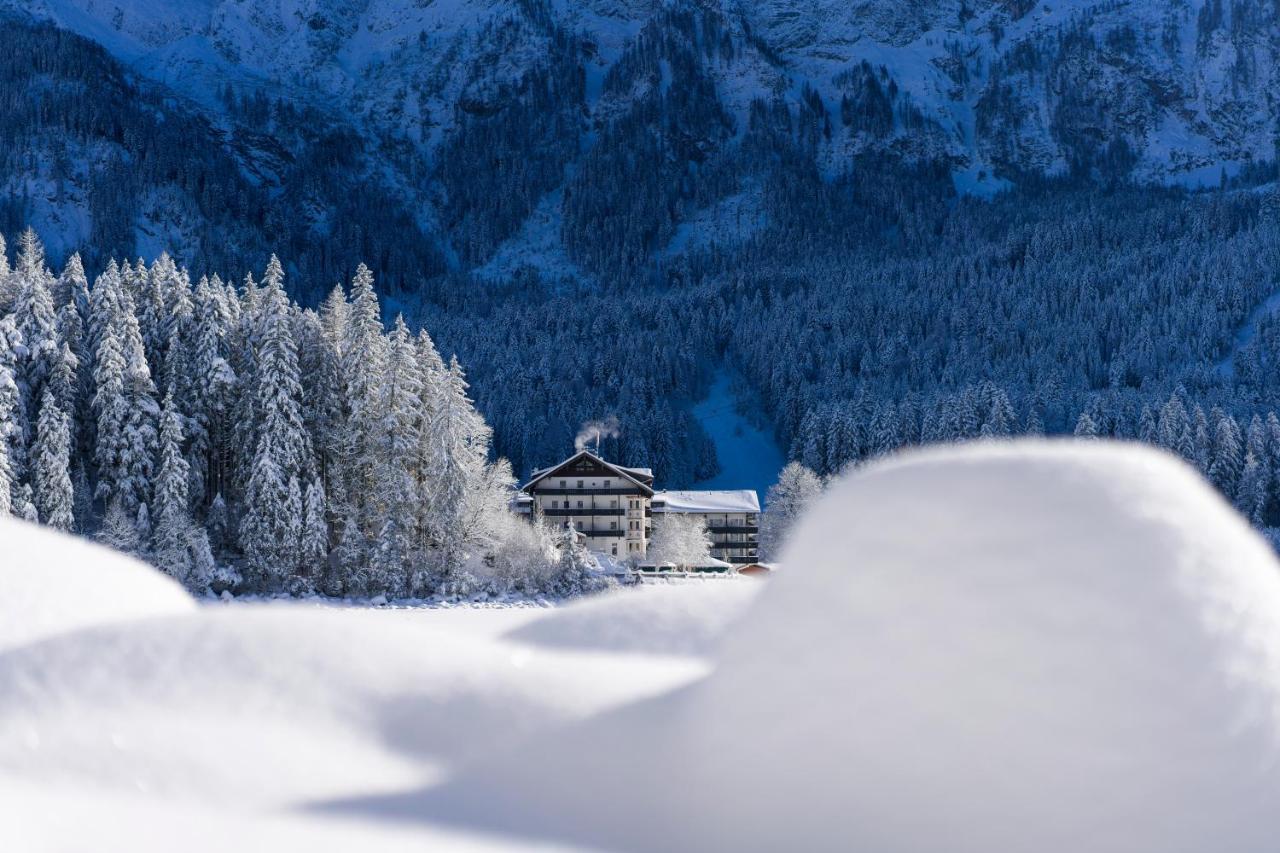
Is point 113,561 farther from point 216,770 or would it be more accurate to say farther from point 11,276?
point 11,276

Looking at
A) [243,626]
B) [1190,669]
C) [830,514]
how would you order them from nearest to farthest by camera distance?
[1190,669], [830,514], [243,626]

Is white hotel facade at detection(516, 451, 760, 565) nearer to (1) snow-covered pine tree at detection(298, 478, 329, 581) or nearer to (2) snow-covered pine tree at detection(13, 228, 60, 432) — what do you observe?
(1) snow-covered pine tree at detection(298, 478, 329, 581)

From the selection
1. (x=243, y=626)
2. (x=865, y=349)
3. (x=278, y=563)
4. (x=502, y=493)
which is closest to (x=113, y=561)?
(x=243, y=626)

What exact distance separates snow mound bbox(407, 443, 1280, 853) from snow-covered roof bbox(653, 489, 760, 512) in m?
71.6

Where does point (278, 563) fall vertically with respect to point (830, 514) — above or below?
below

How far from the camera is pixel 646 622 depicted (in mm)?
18328

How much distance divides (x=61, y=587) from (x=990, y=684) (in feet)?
43.6

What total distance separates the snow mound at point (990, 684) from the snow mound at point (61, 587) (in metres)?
7.44

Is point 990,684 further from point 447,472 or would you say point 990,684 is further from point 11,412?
point 11,412

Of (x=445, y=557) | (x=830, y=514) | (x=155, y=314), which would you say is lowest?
(x=445, y=557)

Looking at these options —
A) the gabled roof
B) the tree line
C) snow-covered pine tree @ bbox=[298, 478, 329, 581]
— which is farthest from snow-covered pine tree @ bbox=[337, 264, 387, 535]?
the gabled roof

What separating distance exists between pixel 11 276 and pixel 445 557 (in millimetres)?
20409

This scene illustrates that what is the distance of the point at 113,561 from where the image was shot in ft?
59.3

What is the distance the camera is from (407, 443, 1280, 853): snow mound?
30.4 feet
